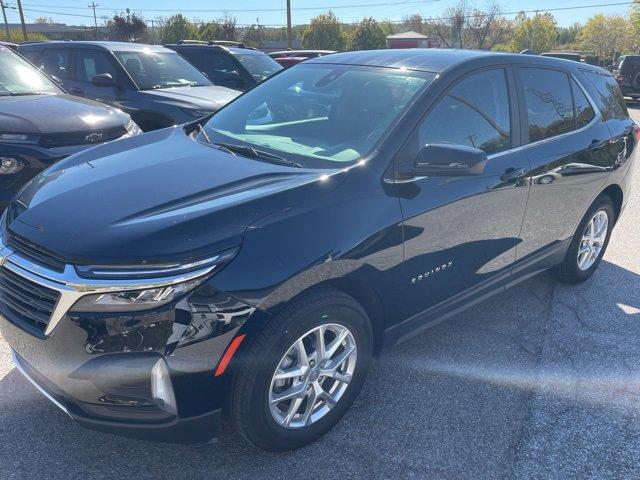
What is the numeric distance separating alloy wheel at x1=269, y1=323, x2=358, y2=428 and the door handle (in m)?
1.39

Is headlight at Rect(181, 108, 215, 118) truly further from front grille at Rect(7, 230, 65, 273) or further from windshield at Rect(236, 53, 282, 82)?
front grille at Rect(7, 230, 65, 273)

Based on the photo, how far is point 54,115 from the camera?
4.77 metres

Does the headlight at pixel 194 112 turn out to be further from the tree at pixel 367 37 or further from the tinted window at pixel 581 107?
the tree at pixel 367 37

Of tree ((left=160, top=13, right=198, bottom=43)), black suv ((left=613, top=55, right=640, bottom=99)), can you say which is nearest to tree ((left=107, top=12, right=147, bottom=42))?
tree ((left=160, top=13, right=198, bottom=43))

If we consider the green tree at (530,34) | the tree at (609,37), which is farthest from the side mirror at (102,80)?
the green tree at (530,34)

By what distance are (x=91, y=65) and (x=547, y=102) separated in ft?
21.0

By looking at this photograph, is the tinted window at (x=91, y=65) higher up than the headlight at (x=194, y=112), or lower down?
higher up

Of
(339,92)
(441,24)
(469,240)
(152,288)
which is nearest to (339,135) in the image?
(339,92)

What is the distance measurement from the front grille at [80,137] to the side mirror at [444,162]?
3.26 metres

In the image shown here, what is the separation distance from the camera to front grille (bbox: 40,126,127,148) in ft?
14.8

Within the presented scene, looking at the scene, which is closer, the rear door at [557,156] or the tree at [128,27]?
the rear door at [557,156]

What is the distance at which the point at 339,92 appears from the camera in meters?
3.24

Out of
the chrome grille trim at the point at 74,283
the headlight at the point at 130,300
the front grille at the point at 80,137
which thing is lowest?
the headlight at the point at 130,300

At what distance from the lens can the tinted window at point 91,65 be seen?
7.45 meters
